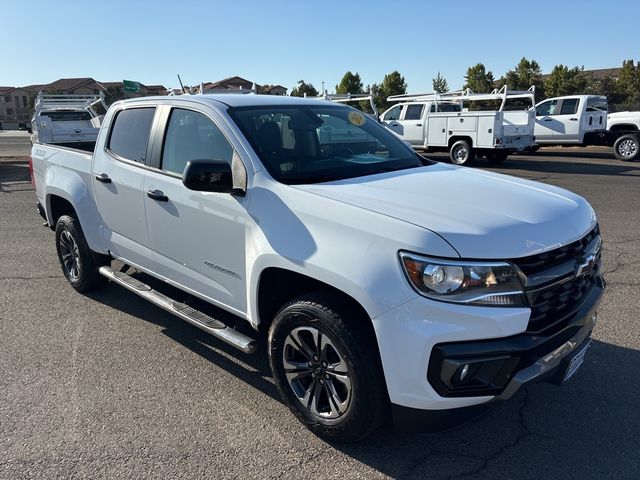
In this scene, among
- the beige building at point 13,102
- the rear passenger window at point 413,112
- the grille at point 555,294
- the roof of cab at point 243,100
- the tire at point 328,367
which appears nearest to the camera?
the grille at point 555,294

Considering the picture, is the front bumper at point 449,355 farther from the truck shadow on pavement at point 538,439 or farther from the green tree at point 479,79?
the green tree at point 479,79

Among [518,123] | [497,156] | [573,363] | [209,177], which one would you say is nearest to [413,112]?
[497,156]

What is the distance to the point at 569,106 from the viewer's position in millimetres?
17297

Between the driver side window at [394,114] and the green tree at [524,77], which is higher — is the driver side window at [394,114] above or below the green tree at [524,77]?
below

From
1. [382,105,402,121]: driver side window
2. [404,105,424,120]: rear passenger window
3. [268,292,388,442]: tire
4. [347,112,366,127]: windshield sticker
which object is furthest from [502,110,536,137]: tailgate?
[268,292,388,442]: tire

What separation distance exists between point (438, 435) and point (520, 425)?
0.49m

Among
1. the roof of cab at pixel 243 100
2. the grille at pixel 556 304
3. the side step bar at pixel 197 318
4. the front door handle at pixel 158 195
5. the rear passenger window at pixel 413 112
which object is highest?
the rear passenger window at pixel 413 112

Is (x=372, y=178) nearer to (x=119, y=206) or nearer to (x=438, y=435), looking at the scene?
(x=438, y=435)

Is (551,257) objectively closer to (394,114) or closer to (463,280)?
(463,280)

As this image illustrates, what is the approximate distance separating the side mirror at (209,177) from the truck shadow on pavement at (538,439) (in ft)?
4.49

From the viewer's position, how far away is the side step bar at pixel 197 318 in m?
3.20

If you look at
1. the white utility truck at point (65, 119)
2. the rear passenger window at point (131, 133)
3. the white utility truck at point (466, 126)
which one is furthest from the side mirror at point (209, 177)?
the white utility truck at point (65, 119)

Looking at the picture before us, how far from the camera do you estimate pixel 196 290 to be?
12.1ft

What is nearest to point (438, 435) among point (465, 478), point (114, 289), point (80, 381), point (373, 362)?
point (465, 478)
